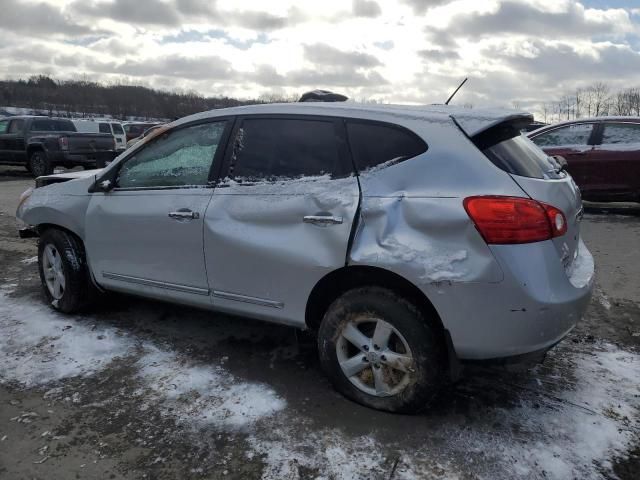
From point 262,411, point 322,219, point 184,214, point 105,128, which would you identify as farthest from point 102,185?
point 105,128

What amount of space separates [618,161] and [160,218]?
766cm

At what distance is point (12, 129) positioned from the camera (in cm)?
1598

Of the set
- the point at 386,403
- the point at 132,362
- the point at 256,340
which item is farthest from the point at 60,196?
the point at 386,403

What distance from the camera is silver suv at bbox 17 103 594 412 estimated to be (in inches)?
99.1

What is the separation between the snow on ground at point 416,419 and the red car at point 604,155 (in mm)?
5745

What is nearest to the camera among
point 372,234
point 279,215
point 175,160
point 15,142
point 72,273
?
point 372,234

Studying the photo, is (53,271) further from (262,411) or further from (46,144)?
(46,144)

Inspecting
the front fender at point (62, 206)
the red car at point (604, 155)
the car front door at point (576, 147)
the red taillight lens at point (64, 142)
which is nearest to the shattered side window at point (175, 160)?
the front fender at point (62, 206)

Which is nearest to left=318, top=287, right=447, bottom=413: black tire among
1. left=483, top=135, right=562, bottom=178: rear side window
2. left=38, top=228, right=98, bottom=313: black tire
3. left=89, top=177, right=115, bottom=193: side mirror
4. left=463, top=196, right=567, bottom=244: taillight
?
left=463, top=196, right=567, bottom=244: taillight

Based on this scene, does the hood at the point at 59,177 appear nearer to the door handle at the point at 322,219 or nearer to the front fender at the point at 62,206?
the front fender at the point at 62,206

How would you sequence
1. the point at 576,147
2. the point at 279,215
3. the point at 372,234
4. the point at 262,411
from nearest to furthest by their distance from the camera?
the point at 372,234
the point at 262,411
the point at 279,215
the point at 576,147

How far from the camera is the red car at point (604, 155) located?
333 inches

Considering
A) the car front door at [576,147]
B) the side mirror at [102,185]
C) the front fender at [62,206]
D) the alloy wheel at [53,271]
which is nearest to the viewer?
the side mirror at [102,185]

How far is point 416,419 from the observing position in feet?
9.34
